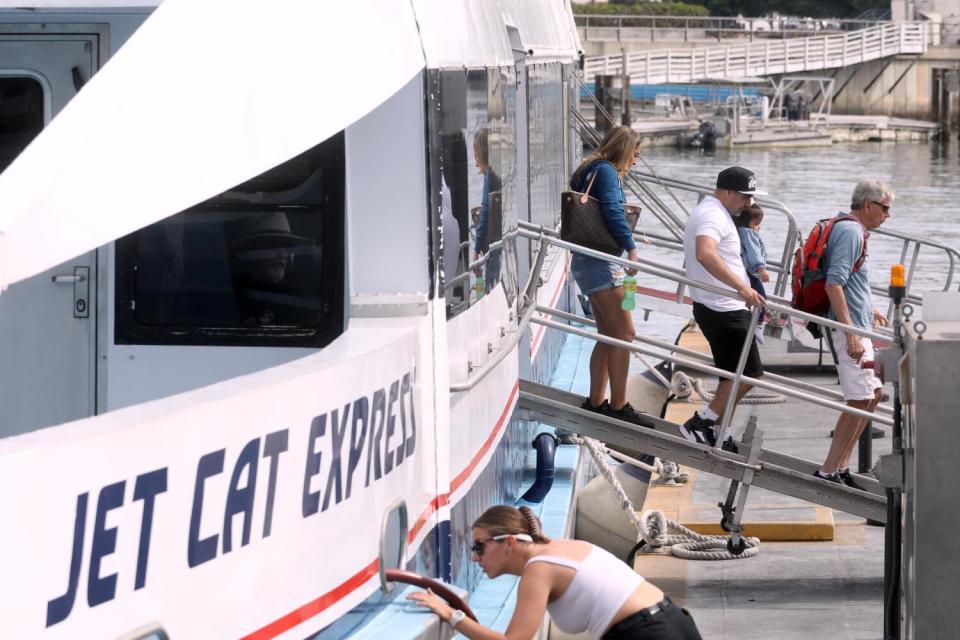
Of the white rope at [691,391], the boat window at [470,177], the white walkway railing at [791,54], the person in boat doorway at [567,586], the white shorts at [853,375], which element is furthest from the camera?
the white walkway railing at [791,54]

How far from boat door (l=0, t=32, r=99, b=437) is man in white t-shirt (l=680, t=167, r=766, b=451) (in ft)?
11.3

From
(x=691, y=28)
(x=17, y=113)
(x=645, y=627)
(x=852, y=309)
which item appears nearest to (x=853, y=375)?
(x=852, y=309)

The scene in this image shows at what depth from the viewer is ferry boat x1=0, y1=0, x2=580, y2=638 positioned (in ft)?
10.3

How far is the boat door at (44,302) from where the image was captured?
521 centimetres

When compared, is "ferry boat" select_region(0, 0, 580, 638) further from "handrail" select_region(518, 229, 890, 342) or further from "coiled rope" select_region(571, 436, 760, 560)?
"coiled rope" select_region(571, 436, 760, 560)

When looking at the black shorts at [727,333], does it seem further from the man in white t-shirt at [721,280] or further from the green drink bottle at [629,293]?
the green drink bottle at [629,293]

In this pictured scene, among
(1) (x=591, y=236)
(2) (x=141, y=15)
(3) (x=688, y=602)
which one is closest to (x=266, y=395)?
(2) (x=141, y=15)

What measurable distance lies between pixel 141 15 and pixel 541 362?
5.55 meters

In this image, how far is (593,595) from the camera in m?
4.75

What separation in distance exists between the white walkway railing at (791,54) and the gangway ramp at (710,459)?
55481mm

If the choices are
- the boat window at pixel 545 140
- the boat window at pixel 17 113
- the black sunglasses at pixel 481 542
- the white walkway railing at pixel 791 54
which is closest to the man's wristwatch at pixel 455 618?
the black sunglasses at pixel 481 542

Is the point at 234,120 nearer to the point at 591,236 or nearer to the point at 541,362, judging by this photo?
the point at 591,236

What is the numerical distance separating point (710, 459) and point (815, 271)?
1120 millimetres

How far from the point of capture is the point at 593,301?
8.15 metres
